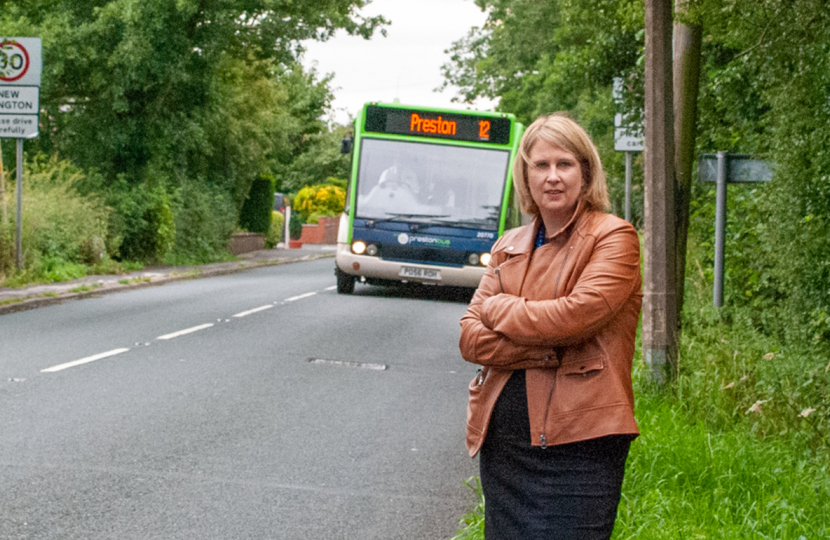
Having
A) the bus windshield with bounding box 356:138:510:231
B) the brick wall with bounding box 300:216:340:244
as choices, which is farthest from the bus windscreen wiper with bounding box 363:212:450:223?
the brick wall with bounding box 300:216:340:244

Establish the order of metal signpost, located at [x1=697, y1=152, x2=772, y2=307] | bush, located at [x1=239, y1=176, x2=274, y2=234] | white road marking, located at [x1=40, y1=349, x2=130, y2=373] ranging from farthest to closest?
bush, located at [x1=239, y1=176, x2=274, y2=234]
white road marking, located at [x1=40, y1=349, x2=130, y2=373]
metal signpost, located at [x1=697, y1=152, x2=772, y2=307]

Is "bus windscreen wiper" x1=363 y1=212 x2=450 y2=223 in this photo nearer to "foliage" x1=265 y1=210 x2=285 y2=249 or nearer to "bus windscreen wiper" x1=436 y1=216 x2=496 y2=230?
"bus windscreen wiper" x1=436 y1=216 x2=496 y2=230

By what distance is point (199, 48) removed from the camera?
81.1 feet

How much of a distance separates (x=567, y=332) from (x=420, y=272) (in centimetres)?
1514

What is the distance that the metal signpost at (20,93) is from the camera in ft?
58.3

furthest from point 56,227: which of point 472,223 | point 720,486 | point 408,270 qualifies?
point 720,486

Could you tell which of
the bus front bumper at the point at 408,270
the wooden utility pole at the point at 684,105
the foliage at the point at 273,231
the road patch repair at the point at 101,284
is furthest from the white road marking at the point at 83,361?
the foliage at the point at 273,231

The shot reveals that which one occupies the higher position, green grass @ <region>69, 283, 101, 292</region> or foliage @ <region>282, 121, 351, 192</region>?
foliage @ <region>282, 121, 351, 192</region>

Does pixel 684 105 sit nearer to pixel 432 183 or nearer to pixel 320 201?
pixel 432 183

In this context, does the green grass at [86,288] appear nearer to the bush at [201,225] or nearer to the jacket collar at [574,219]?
the bush at [201,225]

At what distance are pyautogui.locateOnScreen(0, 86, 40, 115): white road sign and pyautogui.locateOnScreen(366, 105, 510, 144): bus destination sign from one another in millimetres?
5859

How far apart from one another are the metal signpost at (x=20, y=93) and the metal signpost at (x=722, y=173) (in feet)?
43.2

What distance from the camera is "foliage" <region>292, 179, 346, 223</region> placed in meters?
62.8

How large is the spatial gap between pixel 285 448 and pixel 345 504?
1.34 metres
